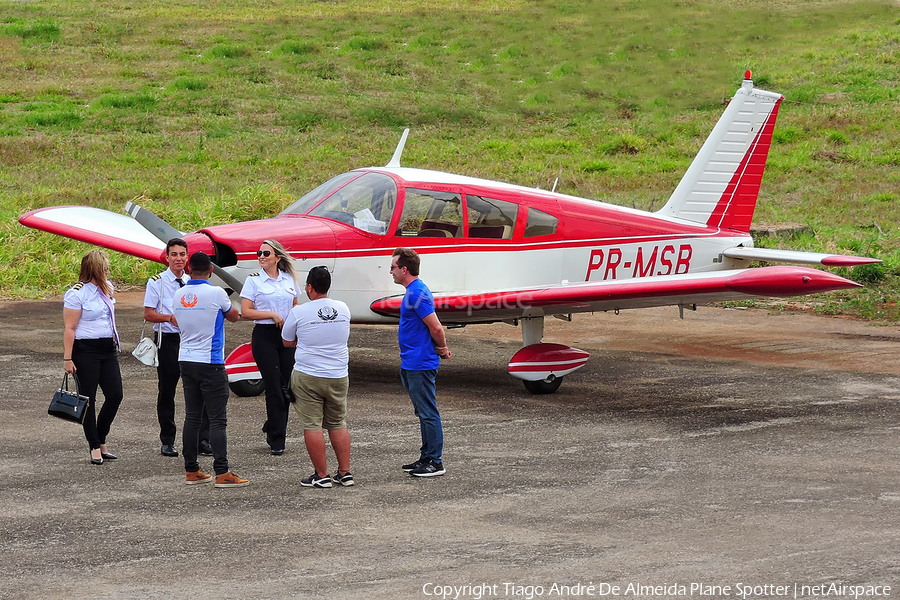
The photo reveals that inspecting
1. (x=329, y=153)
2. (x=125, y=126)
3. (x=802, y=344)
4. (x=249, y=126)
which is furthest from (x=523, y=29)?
(x=802, y=344)

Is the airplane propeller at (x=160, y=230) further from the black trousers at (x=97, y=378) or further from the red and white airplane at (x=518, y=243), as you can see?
the black trousers at (x=97, y=378)

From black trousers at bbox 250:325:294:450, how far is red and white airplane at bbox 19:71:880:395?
6.83ft

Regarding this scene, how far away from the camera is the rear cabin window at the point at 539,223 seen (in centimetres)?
1229

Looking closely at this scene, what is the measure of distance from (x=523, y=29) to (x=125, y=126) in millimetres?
12874

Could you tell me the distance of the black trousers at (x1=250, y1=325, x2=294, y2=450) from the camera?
8.71 meters

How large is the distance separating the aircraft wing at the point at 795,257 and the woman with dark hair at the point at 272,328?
20.0ft

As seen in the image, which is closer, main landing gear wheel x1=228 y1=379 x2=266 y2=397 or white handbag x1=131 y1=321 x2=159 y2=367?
white handbag x1=131 y1=321 x2=159 y2=367

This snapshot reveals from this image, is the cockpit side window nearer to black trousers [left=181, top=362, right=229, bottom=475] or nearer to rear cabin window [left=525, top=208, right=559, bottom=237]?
rear cabin window [left=525, top=208, right=559, bottom=237]

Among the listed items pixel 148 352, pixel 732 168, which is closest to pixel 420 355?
pixel 148 352

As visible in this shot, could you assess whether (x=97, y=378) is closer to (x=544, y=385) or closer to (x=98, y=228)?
(x=544, y=385)

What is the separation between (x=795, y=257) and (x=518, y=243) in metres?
3.51

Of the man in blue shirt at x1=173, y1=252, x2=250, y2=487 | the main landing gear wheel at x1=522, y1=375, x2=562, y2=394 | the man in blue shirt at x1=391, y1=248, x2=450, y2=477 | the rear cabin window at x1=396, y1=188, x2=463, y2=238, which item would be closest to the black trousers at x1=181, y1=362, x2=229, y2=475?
the man in blue shirt at x1=173, y1=252, x2=250, y2=487

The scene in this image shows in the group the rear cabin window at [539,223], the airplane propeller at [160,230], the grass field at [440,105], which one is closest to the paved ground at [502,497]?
the airplane propeller at [160,230]

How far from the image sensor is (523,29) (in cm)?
2781
